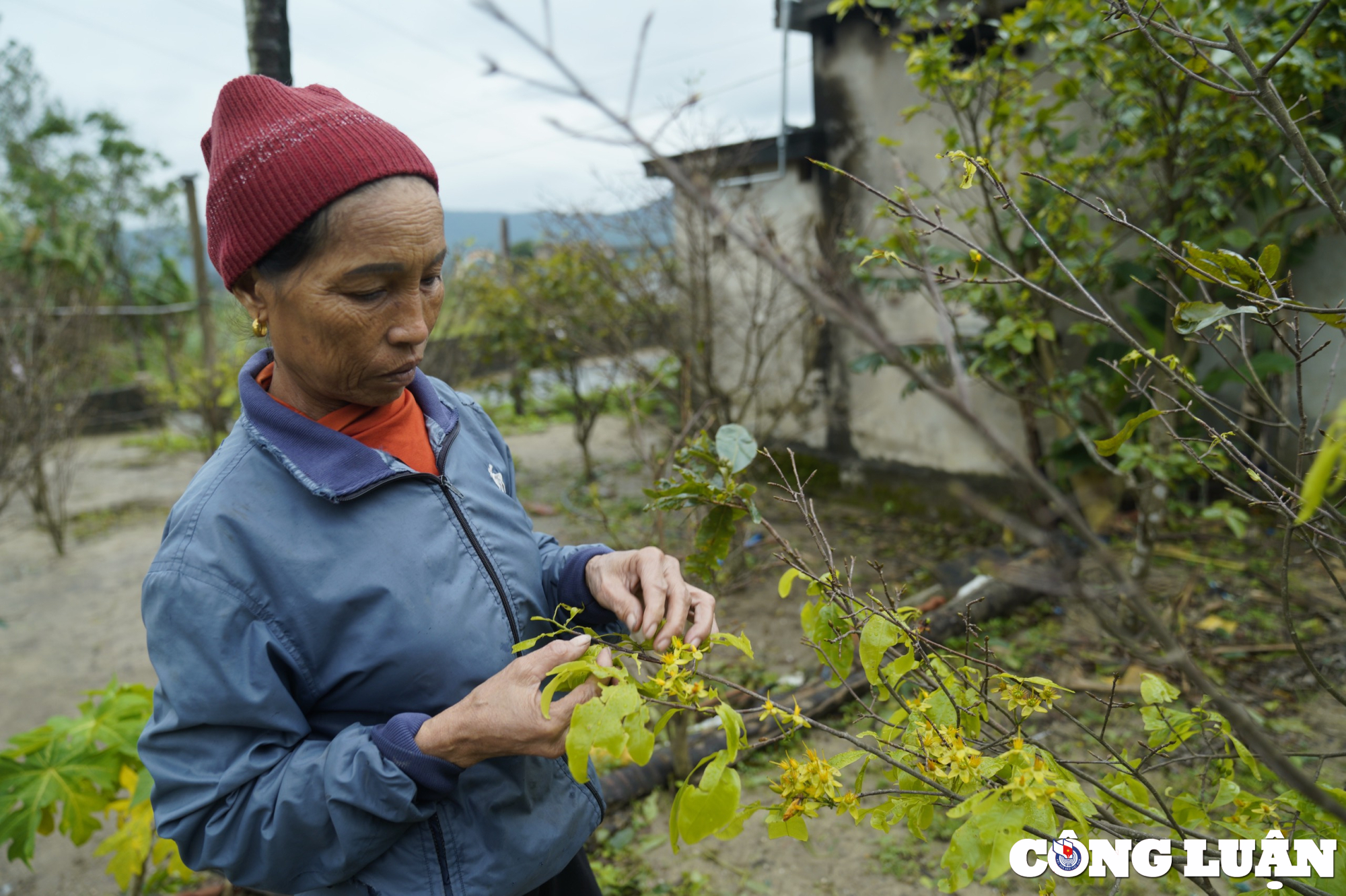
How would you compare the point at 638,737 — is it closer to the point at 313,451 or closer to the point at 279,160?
the point at 313,451

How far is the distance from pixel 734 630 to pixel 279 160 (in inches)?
157

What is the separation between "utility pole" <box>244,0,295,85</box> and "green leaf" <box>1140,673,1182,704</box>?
115 inches

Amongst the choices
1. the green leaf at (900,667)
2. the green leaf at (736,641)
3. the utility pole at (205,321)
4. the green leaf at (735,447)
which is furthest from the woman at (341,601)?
the utility pole at (205,321)

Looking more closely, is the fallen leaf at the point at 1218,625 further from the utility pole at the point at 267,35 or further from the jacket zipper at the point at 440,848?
the utility pole at the point at 267,35

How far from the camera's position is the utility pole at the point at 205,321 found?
8047 millimetres

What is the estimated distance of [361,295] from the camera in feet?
4.10

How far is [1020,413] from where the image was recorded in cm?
557

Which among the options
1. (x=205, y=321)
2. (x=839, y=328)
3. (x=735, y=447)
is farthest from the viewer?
(x=205, y=321)

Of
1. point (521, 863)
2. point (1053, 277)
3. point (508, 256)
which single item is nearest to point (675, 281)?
point (1053, 277)

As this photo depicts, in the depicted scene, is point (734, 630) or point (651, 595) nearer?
point (651, 595)

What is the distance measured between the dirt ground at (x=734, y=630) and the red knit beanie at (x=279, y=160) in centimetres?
89

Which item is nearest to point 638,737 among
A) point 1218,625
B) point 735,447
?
point 735,447

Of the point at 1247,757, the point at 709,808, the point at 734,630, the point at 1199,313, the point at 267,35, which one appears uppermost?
the point at 267,35

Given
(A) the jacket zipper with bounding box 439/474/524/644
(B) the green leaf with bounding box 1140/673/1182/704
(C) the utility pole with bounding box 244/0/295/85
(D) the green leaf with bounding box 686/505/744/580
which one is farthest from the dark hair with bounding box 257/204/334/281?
(C) the utility pole with bounding box 244/0/295/85
